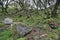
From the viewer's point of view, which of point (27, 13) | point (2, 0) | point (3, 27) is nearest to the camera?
point (3, 27)

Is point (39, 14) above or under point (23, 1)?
under

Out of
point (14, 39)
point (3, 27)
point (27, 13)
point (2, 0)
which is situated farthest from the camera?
point (2, 0)

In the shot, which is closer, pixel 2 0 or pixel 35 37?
pixel 35 37

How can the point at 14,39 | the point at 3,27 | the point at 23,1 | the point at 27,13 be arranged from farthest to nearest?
the point at 23,1, the point at 27,13, the point at 3,27, the point at 14,39

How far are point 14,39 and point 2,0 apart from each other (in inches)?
234

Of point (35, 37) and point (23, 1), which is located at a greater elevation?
point (23, 1)

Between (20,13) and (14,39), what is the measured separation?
4049 mm

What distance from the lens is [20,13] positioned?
33.8 feet

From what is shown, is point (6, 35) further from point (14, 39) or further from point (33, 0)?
point (33, 0)

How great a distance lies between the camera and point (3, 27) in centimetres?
727

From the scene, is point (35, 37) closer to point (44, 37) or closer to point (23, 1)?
point (44, 37)

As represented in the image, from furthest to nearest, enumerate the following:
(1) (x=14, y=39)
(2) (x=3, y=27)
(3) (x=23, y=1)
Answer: (3) (x=23, y=1)
(2) (x=3, y=27)
(1) (x=14, y=39)

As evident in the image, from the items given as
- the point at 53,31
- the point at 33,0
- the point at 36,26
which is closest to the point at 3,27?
the point at 36,26

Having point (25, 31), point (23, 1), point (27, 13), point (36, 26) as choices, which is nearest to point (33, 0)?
point (23, 1)
